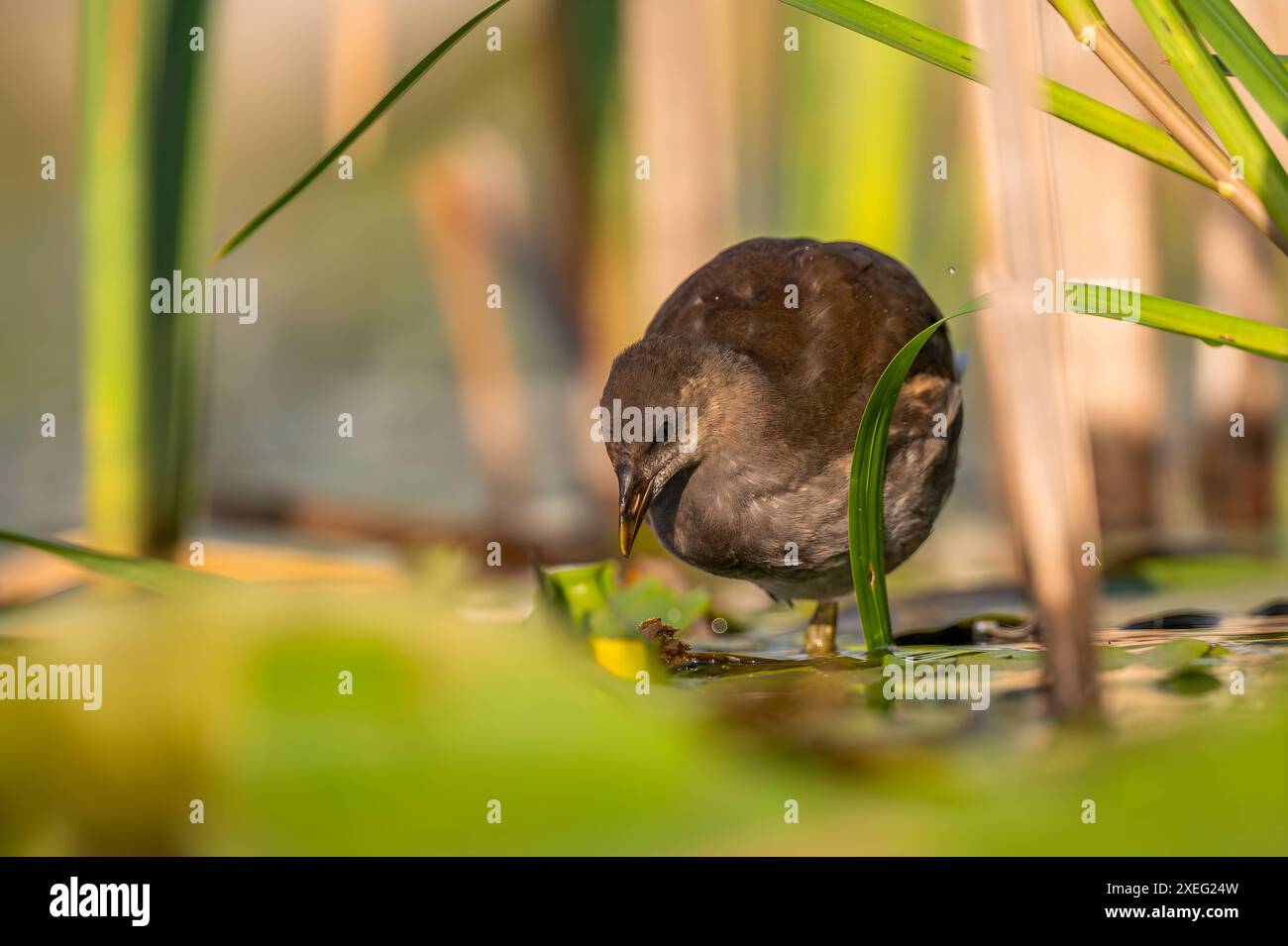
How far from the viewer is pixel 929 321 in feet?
12.0

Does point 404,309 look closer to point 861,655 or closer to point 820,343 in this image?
point 820,343

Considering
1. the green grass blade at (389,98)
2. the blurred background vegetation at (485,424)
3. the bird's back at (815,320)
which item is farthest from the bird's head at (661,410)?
the green grass blade at (389,98)

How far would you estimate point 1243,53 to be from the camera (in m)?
2.35

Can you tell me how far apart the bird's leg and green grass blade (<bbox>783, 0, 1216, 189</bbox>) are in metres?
1.37

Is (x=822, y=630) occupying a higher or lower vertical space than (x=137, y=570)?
lower

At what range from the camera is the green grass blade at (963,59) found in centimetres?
235

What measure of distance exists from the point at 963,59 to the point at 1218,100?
440 millimetres

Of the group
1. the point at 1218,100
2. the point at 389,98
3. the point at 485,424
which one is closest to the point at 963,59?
the point at 1218,100

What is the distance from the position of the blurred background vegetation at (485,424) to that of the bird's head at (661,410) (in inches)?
17.3

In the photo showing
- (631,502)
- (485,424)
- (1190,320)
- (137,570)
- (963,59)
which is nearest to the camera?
(1190,320)

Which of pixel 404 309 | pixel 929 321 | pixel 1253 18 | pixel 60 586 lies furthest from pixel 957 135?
pixel 60 586

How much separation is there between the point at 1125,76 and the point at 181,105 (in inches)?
82.7

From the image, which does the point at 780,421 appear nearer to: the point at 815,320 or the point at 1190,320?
the point at 815,320

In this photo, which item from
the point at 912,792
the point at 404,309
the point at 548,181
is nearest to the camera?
the point at 912,792
